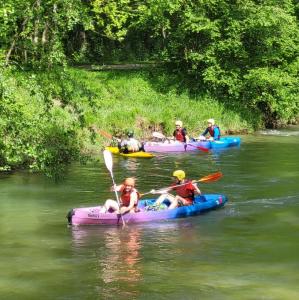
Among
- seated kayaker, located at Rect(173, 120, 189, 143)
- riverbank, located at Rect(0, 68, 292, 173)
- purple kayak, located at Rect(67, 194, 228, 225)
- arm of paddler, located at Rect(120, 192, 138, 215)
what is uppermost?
riverbank, located at Rect(0, 68, 292, 173)

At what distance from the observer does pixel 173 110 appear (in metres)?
25.2

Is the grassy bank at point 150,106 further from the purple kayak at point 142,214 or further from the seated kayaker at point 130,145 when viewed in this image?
the purple kayak at point 142,214

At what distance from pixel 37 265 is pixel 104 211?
264cm

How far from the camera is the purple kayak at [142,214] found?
11633mm

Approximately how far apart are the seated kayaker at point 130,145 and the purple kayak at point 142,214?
22.7 ft

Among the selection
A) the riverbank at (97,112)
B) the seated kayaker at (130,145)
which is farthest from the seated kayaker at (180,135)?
the seated kayaker at (130,145)

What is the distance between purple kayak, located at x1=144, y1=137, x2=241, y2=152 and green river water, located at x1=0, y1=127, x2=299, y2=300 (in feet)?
13.3

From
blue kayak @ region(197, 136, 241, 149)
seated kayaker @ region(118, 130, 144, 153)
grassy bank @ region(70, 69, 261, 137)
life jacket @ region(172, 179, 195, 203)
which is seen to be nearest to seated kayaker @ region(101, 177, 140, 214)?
life jacket @ region(172, 179, 195, 203)

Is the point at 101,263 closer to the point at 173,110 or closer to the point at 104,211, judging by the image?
the point at 104,211

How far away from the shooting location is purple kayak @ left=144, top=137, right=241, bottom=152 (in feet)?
68.5

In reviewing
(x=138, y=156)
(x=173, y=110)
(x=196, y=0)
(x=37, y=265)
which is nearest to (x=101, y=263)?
(x=37, y=265)

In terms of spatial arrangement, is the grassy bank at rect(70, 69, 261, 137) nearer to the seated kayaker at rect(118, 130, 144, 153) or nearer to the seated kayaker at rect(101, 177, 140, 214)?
the seated kayaker at rect(118, 130, 144, 153)

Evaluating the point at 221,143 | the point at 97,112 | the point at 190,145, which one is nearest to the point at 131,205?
the point at 190,145

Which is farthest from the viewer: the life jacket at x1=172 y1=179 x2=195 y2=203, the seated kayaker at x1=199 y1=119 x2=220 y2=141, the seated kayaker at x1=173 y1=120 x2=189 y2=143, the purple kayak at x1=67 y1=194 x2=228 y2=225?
the seated kayaker at x1=199 y1=119 x2=220 y2=141
